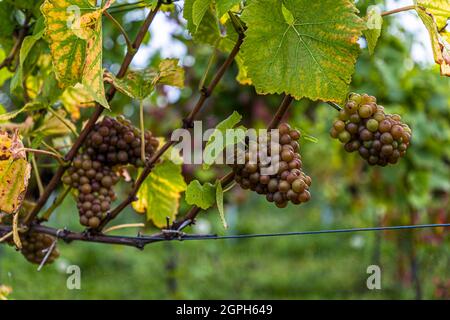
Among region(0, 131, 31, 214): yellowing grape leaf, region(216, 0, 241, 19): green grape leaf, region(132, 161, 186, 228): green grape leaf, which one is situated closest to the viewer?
region(216, 0, 241, 19): green grape leaf

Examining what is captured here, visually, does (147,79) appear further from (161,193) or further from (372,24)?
(372,24)

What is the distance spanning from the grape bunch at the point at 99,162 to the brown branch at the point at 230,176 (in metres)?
0.12

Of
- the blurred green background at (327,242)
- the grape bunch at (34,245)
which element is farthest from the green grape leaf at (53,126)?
the blurred green background at (327,242)

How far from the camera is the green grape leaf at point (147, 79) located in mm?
971

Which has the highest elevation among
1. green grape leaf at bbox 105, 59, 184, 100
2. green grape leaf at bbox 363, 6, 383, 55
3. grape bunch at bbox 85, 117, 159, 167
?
green grape leaf at bbox 363, 6, 383, 55

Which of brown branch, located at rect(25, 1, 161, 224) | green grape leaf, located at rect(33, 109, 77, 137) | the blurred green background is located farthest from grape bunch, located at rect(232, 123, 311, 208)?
the blurred green background

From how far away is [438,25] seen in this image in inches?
35.4

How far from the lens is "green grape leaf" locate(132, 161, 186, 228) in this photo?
117cm

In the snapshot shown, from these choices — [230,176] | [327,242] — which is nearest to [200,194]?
[230,176]

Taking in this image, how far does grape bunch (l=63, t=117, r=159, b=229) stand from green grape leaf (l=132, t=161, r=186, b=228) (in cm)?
9

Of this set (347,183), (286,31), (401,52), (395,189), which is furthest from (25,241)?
(347,183)

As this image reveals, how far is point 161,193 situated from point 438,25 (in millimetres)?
565

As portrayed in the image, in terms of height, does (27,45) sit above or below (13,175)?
above

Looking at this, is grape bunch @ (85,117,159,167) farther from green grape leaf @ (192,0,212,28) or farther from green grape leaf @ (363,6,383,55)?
green grape leaf @ (363,6,383,55)
